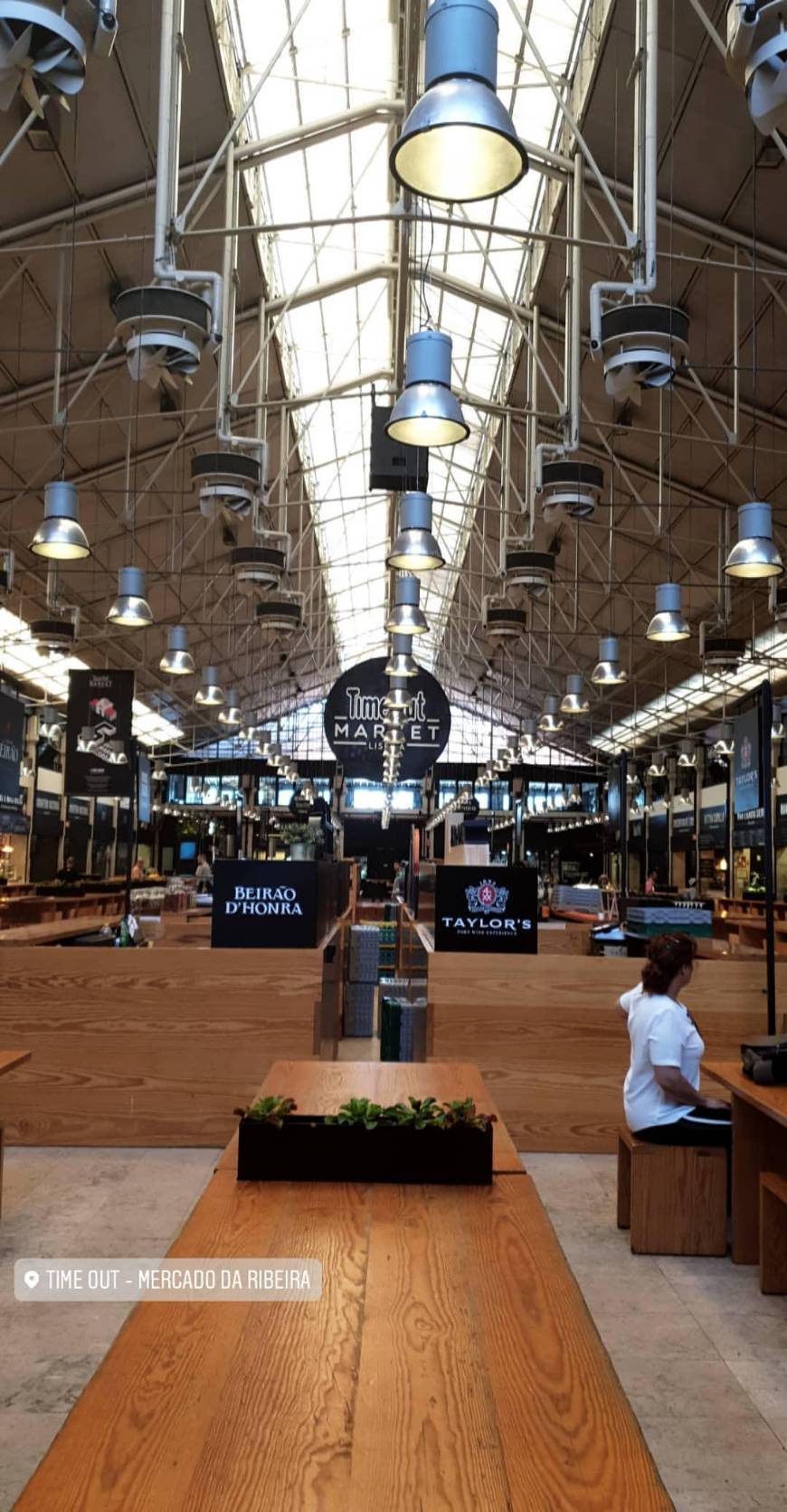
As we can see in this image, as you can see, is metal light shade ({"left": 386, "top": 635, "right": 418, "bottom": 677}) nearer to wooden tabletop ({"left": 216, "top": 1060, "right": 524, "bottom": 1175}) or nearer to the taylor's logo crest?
the taylor's logo crest

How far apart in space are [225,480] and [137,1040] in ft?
16.4

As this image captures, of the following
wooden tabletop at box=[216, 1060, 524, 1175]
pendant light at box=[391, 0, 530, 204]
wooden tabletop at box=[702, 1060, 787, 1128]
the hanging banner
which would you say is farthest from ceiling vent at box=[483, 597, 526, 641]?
pendant light at box=[391, 0, 530, 204]

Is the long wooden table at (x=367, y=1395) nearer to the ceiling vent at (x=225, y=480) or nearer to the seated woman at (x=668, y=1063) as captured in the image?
the seated woman at (x=668, y=1063)

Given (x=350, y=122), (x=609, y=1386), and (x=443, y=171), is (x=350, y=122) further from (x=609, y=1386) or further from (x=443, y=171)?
(x=609, y=1386)

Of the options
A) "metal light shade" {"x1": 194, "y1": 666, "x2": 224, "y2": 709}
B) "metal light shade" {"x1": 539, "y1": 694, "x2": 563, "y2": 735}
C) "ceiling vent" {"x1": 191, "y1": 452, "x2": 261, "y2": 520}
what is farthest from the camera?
"metal light shade" {"x1": 539, "y1": 694, "x2": 563, "y2": 735}

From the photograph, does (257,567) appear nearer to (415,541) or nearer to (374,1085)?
(415,541)

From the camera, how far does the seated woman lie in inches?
171

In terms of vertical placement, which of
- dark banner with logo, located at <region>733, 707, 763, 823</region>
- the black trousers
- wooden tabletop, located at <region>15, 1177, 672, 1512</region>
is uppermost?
dark banner with logo, located at <region>733, 707, 763, 823</region>

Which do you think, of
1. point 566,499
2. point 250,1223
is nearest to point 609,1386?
point 250,1223

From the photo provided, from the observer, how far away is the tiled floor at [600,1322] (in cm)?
289

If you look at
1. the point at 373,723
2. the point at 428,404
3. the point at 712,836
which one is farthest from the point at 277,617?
the point at 712,836

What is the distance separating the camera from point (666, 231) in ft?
33.5

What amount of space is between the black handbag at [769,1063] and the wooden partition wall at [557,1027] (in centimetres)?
188

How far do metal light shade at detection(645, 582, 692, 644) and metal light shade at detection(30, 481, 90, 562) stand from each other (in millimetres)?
4626
